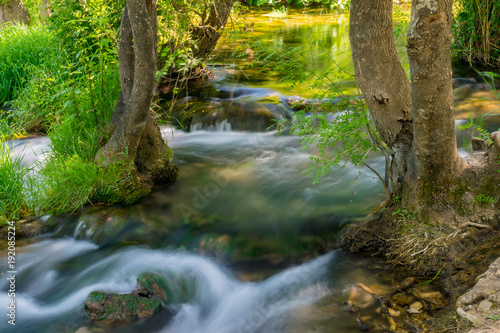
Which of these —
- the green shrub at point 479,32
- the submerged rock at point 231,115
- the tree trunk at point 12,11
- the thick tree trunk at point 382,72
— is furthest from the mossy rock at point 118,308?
the tree trunk at point 12,11

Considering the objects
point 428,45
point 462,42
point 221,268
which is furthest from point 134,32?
point 462,42

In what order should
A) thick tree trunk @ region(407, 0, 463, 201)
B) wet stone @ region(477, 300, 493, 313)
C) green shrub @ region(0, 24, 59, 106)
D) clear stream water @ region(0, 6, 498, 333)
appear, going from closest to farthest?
wet stone @ region(477, 300, 493, 313) < thick tree trunk @ region(407, 0, 463, 201) < clear stream water @ region(0, 6, 498, 333) < green shrub @ region(0, 24, 59, 106)

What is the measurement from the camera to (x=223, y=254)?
14.0ft

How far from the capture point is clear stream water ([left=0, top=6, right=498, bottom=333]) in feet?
11.6

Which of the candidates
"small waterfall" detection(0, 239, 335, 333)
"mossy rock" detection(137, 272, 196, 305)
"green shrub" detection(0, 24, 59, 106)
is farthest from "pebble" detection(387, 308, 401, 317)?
"green shrub" detection(0, 24, 59, 106)

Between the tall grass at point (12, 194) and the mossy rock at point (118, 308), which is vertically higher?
A: the tall grass at point (12, 194)

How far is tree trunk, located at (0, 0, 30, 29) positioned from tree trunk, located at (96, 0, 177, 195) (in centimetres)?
956

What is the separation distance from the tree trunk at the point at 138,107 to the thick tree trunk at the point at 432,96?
2604 mm

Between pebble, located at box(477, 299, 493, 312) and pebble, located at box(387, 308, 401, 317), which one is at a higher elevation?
pebble, located at box(477, 299, 493, 312)

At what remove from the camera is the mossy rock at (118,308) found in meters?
3.43

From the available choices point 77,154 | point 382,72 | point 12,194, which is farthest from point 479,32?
point 12,194

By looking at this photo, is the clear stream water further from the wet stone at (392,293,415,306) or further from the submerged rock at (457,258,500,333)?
the submerged rock at (457,258,500,333)

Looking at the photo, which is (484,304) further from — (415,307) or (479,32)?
(479,32)

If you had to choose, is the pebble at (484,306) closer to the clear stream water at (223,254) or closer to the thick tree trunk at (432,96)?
the clear stream water at (223,254)
